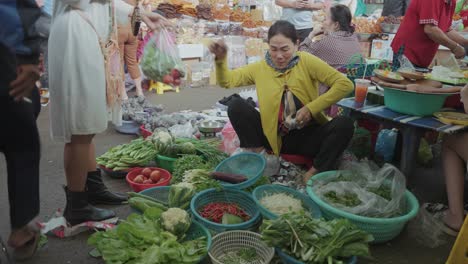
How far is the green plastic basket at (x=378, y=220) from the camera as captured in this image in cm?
228

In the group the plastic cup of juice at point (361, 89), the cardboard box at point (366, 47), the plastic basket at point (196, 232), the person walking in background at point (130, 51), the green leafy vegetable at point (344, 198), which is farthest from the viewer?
the cardboard box at point (366, 47)

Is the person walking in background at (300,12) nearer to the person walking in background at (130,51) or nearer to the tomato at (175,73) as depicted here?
the person walking in background at (130,51)

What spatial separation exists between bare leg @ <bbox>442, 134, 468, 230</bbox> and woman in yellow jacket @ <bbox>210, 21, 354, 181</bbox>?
0.70 m

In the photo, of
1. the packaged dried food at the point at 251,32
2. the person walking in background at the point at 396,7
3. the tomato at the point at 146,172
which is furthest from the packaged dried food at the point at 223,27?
the tomato at the point at 146,172

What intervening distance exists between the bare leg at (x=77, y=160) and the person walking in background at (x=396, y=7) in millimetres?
8141

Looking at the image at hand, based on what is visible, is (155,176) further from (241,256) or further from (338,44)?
(338,44)

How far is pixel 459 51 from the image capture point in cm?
398

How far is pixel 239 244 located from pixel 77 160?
108 cm

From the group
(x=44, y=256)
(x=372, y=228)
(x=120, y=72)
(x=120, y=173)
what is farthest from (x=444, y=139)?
(x=44, y=256)

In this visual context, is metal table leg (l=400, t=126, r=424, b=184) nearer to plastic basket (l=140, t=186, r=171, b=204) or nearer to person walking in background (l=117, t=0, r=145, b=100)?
plastic basket (l=140, t=186, r=171, b=204)

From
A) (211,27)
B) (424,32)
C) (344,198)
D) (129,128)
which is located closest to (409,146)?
(344,198)

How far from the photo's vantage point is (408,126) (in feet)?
9.29

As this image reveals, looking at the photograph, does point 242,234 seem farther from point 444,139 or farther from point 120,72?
point 444,139

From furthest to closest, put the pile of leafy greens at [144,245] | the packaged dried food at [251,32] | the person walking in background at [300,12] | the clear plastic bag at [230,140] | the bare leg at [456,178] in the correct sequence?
the packaged dried food at [251,32] → the person walking in background at [300,12] → the clear plastic bag at [230,140] → the bare leg at [456,178] → the pile of leafy greens at [144,245]
